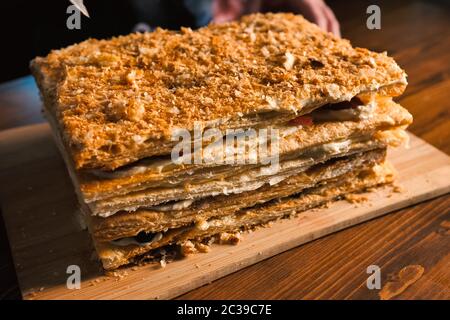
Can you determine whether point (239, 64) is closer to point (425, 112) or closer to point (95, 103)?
point (95, 103)

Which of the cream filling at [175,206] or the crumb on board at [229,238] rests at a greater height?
the cream filling at [175,206]

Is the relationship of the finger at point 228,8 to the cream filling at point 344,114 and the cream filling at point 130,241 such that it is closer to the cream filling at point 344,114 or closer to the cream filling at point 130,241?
the cream filling at point 344,114

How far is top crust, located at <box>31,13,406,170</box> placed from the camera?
1485 millimetres

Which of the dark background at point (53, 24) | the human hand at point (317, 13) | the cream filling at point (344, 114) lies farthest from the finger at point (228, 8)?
the cream filling at point (344, 114)

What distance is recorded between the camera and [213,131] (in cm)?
153

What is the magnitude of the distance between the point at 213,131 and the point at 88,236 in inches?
21.0

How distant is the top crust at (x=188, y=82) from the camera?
149 cm

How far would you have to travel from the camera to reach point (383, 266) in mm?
1599

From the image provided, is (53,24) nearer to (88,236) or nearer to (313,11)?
(313,11)

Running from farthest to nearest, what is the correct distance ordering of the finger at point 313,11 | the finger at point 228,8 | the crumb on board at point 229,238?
the finger at point 228,8
the finger at point 313,11
the crumb on board at point 229,238

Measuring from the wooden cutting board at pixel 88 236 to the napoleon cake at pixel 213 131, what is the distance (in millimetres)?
61

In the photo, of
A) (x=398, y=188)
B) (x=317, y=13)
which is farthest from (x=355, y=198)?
(x=317, y=13)

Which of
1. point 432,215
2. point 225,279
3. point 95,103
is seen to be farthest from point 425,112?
point 95,103

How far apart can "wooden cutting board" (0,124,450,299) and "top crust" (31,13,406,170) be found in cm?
33
